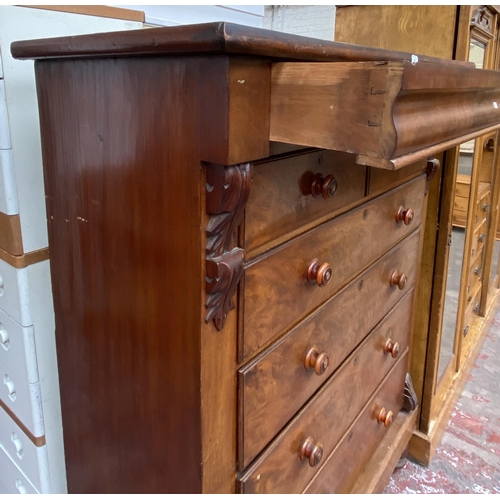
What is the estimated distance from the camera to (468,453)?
1.75 m

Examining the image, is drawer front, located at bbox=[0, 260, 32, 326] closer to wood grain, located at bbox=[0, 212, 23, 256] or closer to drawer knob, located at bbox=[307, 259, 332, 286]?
wood grain, located at bbox=[0, 212, 23, 256]

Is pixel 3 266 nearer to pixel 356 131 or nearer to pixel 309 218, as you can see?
pixel 309 218

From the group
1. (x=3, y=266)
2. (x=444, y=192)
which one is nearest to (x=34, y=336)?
(x=3, y=266)

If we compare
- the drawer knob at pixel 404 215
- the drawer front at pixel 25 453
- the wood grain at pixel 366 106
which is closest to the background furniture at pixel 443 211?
the drawer knob at pixel 404 215

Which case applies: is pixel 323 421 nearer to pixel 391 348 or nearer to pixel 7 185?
pixel 391 348

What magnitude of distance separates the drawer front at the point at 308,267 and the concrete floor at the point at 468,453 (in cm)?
94

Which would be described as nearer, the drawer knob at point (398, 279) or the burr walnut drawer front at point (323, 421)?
the burr walnut drawer front at point (323, 421)

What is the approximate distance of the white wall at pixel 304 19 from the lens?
9.06 feet

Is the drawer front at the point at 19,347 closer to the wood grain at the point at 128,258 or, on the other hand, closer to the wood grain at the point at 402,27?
the wood grain at the point at 128,258

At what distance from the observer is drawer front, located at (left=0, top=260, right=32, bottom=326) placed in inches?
38.7

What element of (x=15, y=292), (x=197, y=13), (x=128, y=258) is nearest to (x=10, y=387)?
(x=15, y=292)

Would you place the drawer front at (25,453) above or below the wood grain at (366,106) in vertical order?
below

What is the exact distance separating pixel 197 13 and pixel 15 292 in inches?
35.8

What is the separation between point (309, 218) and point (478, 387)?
1703 mm
